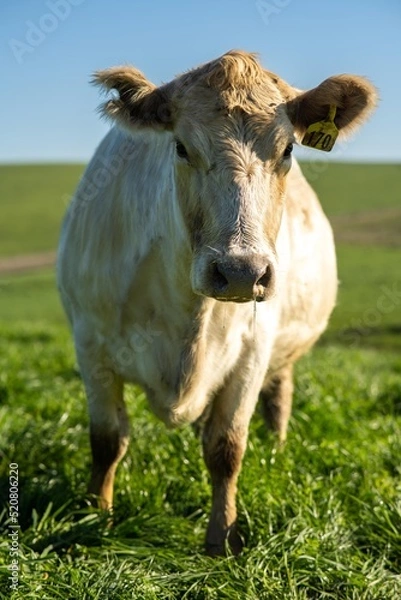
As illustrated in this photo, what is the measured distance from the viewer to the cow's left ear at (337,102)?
420 cm

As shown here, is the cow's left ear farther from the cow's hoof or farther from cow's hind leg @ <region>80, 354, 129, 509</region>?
the cow's hoof

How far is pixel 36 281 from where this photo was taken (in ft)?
120

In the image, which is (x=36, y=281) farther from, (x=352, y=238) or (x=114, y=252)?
(x=114, y=252)

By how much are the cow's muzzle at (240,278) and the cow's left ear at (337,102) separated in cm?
106

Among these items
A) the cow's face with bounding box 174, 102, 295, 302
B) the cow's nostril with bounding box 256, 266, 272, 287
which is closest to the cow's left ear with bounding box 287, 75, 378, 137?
the cow's face with bounding box 174, 102, 295, 302

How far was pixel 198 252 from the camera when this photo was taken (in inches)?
148

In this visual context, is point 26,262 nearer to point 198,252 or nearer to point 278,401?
point 278,401

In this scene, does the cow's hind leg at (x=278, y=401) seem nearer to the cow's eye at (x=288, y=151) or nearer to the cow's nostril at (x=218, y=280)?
the cow's eye at (x=288, y=151)

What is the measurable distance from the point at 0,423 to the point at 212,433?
6.65ft

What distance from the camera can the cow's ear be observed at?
4.11 meters

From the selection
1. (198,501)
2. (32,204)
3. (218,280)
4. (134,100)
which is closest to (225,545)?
(198,501)

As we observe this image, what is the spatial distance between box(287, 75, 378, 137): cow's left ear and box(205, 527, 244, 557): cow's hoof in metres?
2.21

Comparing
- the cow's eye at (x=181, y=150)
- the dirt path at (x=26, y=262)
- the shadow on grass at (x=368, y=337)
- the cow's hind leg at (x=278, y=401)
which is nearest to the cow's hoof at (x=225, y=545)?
the cow's hind leg at (x=278, y=401)

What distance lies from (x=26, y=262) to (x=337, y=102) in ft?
131
